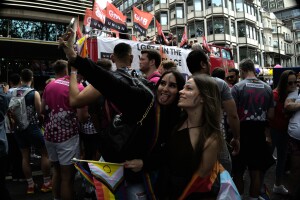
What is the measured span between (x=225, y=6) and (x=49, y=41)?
1347 inches

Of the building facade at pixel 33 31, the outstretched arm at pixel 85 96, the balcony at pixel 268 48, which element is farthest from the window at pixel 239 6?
the outstretched arm at pixel 85 96

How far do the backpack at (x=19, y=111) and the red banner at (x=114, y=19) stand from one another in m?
5.36

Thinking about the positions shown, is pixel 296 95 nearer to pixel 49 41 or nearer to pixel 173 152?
pixel 173 152

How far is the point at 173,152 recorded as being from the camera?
80.9 inches

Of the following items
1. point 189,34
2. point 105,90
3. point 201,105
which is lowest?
point 201,105

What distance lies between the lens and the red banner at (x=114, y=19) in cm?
963

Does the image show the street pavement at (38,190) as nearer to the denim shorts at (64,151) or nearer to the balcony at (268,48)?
the denim shorts at (64,151)

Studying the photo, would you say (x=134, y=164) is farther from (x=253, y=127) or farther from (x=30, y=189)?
(x=30, y=189)

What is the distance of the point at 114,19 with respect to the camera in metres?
9.71

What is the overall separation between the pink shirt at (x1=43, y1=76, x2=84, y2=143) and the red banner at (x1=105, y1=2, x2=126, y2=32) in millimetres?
6148

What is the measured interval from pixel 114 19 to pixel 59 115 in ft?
21.6

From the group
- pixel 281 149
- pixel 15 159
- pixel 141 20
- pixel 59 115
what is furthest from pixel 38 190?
pixel 141 20

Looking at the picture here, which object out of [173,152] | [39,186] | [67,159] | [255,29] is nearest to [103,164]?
[173,152]

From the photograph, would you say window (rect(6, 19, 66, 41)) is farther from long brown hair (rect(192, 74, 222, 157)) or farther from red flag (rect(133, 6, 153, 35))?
long brown hair (rect(192, 74, 222, 157))
